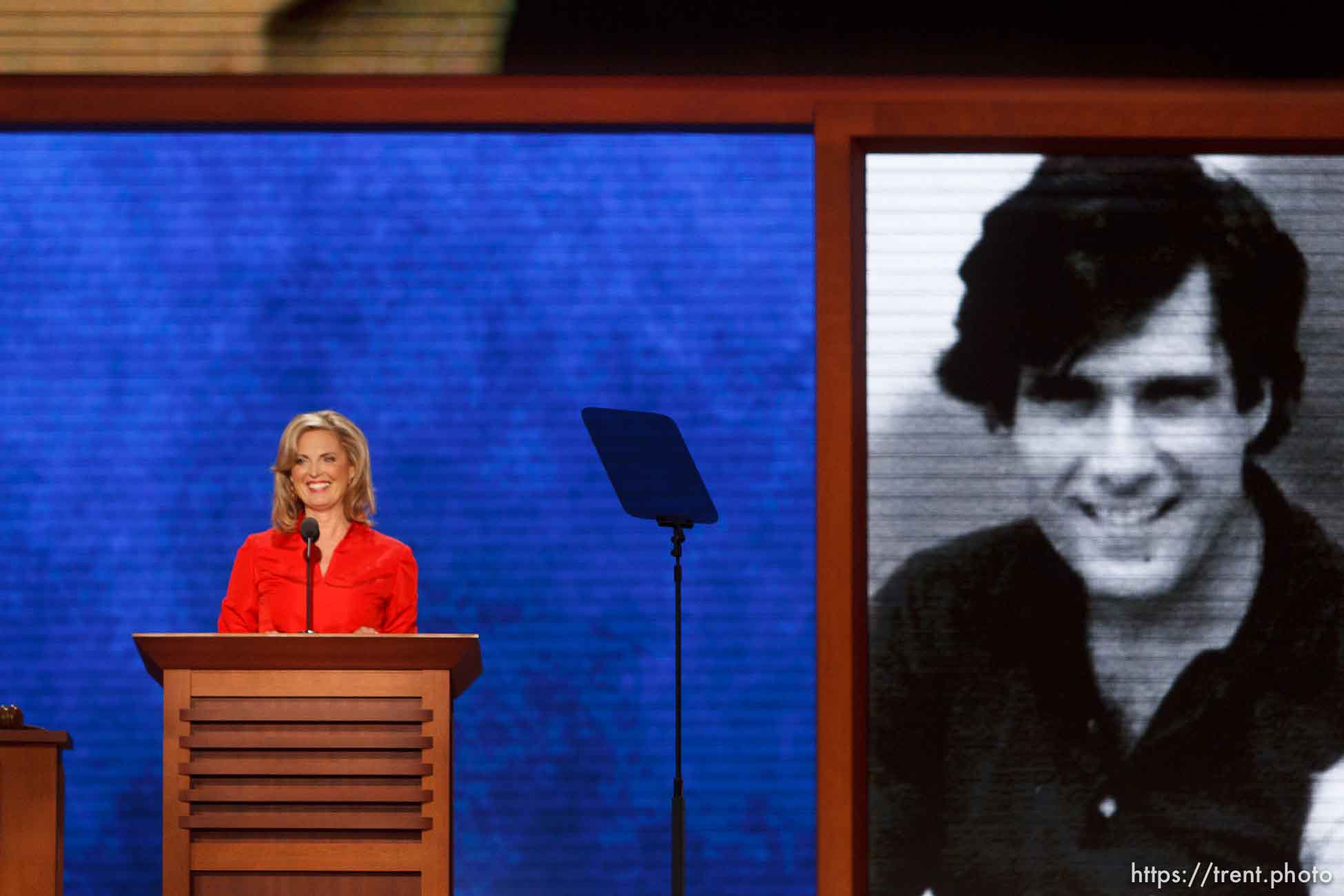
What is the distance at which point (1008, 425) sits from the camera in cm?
484

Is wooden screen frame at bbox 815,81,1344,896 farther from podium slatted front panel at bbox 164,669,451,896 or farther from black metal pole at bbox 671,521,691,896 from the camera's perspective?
podium slatted front panel at bbox 164,669,451,896

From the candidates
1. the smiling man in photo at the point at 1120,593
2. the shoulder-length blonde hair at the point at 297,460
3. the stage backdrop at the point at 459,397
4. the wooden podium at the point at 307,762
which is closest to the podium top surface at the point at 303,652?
the wooden podium at the point at 307,762

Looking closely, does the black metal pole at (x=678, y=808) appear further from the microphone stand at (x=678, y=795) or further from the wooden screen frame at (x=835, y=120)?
the wooden screen frame at (x=835, y=120)

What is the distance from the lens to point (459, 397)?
632 cm

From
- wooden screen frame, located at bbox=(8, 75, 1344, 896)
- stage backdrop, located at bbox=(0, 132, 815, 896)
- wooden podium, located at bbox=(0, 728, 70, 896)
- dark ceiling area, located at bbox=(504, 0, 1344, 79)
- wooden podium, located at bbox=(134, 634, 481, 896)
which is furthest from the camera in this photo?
stage backdrop, located at bbox=(0, 132, 815, 896)

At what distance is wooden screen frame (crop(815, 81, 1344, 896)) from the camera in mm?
4785

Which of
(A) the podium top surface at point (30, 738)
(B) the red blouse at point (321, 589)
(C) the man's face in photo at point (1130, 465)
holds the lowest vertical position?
(A) the podium top surface at point (30, 738)

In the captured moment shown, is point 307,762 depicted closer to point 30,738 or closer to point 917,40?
point 30,738

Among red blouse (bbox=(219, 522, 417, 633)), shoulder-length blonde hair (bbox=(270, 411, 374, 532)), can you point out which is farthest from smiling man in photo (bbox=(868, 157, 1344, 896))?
shoulder-length blonde hair (bbox=(270, 411, 374, 532))

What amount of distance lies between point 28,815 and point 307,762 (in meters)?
0.68

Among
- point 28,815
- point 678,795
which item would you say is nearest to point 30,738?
point 28,815

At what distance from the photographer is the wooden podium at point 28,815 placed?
4129 millimetres

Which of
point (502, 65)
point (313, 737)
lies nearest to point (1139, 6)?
point (502, 65)

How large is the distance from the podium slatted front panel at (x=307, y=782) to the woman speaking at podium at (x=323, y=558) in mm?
723
